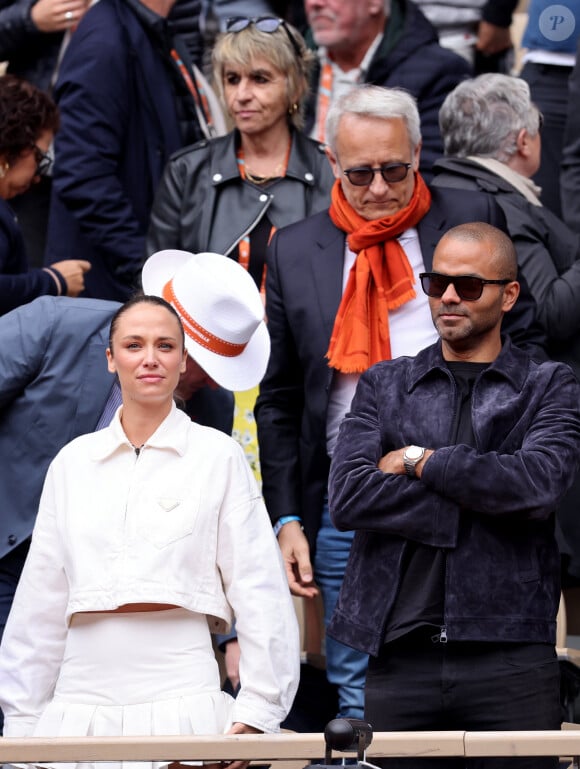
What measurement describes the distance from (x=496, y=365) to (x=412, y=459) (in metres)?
0.33

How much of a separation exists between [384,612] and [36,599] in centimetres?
84

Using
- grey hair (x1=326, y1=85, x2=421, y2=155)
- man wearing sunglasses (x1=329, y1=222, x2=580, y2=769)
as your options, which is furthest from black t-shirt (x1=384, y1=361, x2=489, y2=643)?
grey hair (x1=326, y1=85, x2=421, y2=155)

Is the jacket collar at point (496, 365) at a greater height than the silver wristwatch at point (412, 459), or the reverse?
the jacket collar at point (496, 365)

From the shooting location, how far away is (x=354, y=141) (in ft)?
15.4

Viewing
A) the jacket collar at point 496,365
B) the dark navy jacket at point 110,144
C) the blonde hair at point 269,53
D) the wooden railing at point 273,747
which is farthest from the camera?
the dark navy jacket at point 110,144

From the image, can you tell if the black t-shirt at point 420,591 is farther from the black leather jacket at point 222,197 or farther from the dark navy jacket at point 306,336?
the black leather jacket at point 222,197

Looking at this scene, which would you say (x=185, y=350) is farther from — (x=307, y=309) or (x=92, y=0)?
(x=92, y=0)

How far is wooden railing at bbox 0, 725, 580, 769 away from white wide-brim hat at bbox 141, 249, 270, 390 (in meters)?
1.53

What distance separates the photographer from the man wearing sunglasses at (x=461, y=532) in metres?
3.82

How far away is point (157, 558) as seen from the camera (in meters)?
3.77

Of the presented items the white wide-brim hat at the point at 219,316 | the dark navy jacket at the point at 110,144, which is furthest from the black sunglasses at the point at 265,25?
the white wide-brim hat at the point at 219,316

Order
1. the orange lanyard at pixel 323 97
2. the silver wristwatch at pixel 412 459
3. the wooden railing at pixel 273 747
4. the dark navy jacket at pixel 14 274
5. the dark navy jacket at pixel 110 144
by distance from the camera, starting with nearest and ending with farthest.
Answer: the wooden railing at pixel 273 747 < the silver wristwatch at pixel 412 459 < the dark navy jacket at pixel 14 274 < the dark navy jacket at pixel 110 144 < the orange lanyard at pixel 323 97

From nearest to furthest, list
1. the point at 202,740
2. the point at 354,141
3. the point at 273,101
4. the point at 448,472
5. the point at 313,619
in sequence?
the point at 202,740, the point at 448,472, the point at 354,141, the point at 313,619, the point at 273,101

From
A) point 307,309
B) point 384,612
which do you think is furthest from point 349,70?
point 384,612
